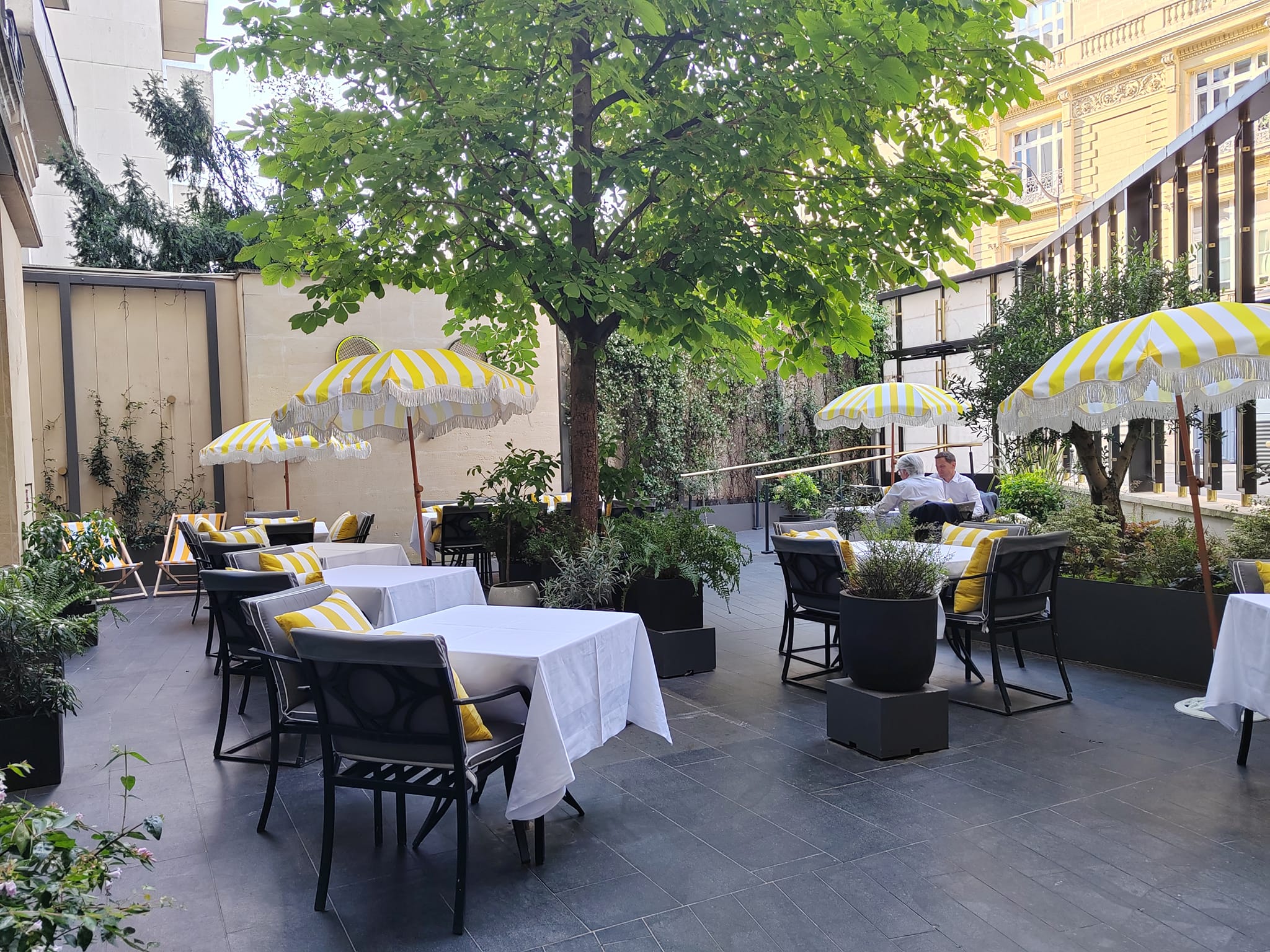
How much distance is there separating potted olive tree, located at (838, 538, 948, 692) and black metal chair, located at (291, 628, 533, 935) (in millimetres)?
1913

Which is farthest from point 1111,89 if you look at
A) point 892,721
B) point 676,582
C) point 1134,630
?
point 892,721

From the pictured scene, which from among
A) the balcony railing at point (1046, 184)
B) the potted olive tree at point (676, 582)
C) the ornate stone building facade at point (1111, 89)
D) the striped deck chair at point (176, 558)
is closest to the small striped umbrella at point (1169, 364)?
the potted olive tree at point (676, 582)

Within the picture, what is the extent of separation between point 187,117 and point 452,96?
1549cm

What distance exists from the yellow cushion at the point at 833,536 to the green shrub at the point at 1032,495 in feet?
11.4

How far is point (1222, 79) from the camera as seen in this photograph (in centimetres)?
2109

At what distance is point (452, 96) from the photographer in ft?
17.9

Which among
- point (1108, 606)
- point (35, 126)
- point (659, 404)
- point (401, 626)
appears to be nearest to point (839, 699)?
point (401, 626)

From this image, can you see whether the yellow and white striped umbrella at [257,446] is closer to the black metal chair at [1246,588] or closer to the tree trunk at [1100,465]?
the tree trunk at [1100,465]

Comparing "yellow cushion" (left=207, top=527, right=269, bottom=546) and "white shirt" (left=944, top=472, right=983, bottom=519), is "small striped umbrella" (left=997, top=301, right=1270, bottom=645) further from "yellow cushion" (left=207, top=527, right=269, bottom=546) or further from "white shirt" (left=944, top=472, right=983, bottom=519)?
"yellow cushion" (left=207, top=527, right=269, bottom=546)

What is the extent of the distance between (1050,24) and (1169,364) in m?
27.1

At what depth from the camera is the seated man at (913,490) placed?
29.2 feet

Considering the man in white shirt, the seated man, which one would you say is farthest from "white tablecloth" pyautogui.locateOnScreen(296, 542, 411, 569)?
the man in white shirt

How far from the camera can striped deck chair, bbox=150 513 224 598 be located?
955 cm

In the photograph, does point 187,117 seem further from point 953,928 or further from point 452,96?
point 953,928
